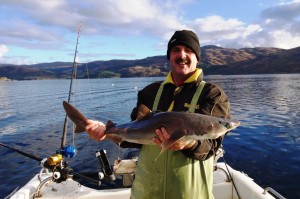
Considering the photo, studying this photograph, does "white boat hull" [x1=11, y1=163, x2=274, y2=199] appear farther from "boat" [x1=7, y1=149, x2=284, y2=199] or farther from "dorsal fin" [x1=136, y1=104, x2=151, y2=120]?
"dorsal fin" [x1=136, y1=104, x2=151, y2=120]

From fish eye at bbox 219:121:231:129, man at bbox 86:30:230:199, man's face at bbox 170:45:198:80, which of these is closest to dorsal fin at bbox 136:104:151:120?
man at bbox 86:30:230:199

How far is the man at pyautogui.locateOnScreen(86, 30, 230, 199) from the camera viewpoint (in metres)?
4.45

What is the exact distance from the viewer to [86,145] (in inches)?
862

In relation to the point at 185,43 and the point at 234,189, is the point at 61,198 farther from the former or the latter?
the point at 185,43

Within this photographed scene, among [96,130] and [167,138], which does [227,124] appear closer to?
[167,138]

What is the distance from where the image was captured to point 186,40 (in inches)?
193

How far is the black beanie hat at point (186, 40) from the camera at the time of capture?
492cm

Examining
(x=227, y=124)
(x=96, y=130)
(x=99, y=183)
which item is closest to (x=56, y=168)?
(x=99, y=183)

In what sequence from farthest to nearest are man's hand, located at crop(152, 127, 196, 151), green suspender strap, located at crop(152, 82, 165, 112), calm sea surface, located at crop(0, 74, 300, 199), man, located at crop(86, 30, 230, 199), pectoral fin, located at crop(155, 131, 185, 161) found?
calm sea surface, located at crop(0, 74, 300, 199) < green suspender strap, located at crop(152, 82, 165, 112) < man, located at crop(86, 30, 230, 199) < man's hand, located at crop(152, 127, 196, 151) < pectoral fin, located at crop(155, 131, 185, 161)

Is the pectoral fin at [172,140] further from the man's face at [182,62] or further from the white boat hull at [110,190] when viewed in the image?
the white boat hull at [110,190]

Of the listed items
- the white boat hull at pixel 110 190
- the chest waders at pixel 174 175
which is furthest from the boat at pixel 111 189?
the chest waders at pixel 174 175

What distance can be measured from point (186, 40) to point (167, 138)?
1787 mm

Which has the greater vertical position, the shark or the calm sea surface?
the shark

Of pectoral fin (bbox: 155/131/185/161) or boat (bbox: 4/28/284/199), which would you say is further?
boat (bbox: 4/28/284/199)
